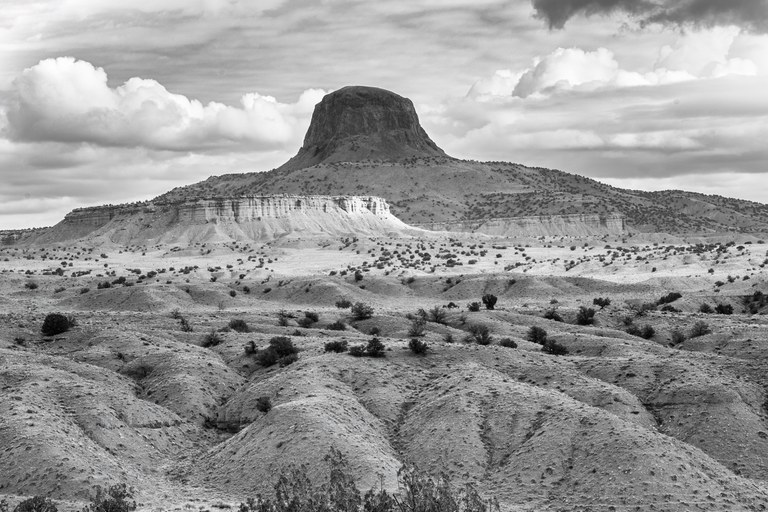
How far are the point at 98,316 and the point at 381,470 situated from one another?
29601 mm

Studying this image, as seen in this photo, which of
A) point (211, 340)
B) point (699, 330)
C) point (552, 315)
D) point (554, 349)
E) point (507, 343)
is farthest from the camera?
point (552, 315)

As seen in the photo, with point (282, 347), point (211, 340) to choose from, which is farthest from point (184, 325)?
point (282, 347)

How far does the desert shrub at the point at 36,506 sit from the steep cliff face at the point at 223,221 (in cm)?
10449

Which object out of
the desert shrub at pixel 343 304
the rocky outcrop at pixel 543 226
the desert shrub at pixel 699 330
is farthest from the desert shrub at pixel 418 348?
the rocky outcrop at pixel 543 226

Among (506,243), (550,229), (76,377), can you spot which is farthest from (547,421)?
(550,229)

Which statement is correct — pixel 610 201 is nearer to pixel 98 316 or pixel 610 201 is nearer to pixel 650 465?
pixel 98 316

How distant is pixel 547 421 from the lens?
89.2ft

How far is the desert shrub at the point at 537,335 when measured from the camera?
135ft

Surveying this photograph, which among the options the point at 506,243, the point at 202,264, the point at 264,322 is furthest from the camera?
the point at 506,243

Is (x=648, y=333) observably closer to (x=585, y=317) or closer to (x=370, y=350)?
(x=585, y=317)

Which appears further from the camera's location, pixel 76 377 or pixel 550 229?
pixel 550 229

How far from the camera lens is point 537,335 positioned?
41625mm

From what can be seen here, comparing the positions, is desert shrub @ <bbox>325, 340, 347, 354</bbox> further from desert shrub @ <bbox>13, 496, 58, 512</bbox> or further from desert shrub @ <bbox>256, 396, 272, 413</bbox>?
desert shrub @ <bbox>13, 496, 58, 512</bbox>

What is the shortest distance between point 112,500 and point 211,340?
17.9m
